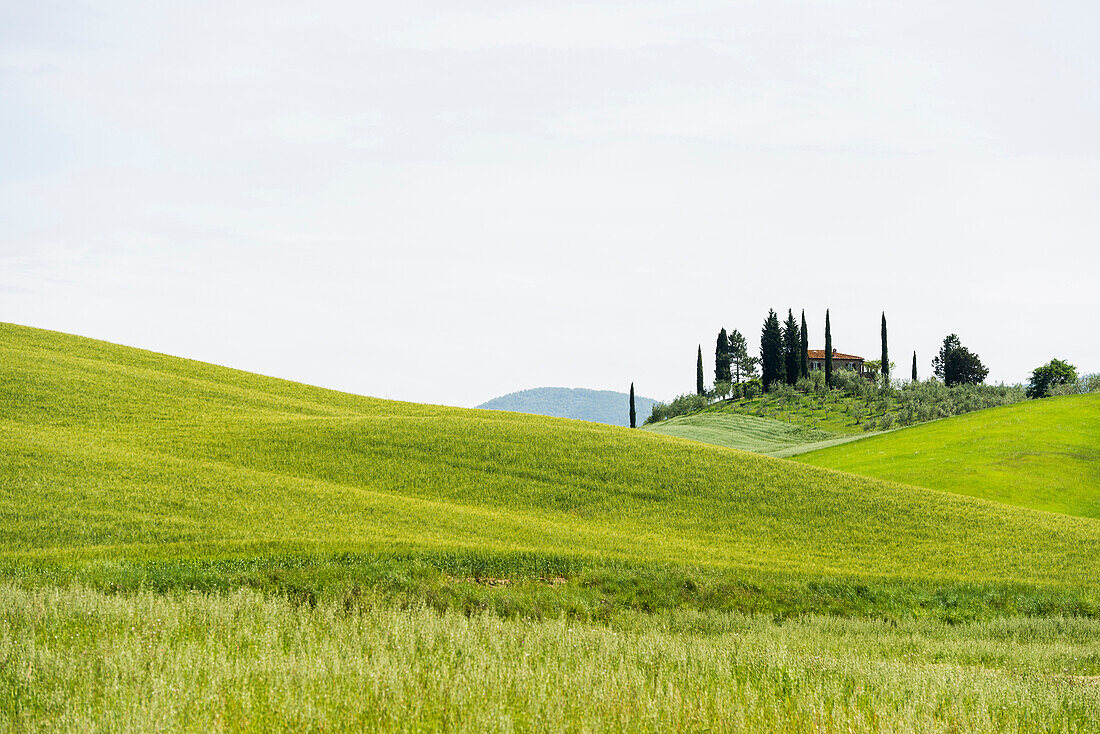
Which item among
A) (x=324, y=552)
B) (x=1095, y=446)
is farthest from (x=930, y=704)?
(x=1095, y=446)

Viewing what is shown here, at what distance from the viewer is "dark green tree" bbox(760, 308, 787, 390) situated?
117 metres

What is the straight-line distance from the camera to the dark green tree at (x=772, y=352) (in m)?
117

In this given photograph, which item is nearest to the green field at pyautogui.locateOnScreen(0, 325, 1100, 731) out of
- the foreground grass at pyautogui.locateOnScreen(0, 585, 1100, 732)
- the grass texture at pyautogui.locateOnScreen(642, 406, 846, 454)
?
the foreground grass at pyautogui.locateOnScreen(0, 585, 1100, 732)

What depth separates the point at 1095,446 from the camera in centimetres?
4738

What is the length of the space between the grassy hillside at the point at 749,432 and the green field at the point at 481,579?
37.8 meters

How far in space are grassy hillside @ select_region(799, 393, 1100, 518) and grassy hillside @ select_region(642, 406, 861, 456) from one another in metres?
15.6

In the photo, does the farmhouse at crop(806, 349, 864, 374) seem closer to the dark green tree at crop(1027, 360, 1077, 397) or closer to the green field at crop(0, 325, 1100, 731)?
the dark green tree at crop(1027, 360, 1077, 397)

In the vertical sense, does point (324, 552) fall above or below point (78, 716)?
below

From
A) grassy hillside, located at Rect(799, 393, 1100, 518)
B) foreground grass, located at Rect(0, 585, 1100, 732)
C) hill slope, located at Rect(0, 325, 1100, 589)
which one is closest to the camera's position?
foreground grass, located at Rect(0, 585, 1100, 732)

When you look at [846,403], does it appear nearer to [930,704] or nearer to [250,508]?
[250,508]

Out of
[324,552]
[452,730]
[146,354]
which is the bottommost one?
[324,552]

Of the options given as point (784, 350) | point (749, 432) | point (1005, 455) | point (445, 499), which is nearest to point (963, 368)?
point (784, 350)

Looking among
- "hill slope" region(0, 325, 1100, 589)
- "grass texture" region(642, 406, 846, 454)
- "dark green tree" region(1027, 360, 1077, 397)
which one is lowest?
"grass texture" region(642, 406, 846, 454)

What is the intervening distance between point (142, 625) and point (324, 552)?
8.61 meters
